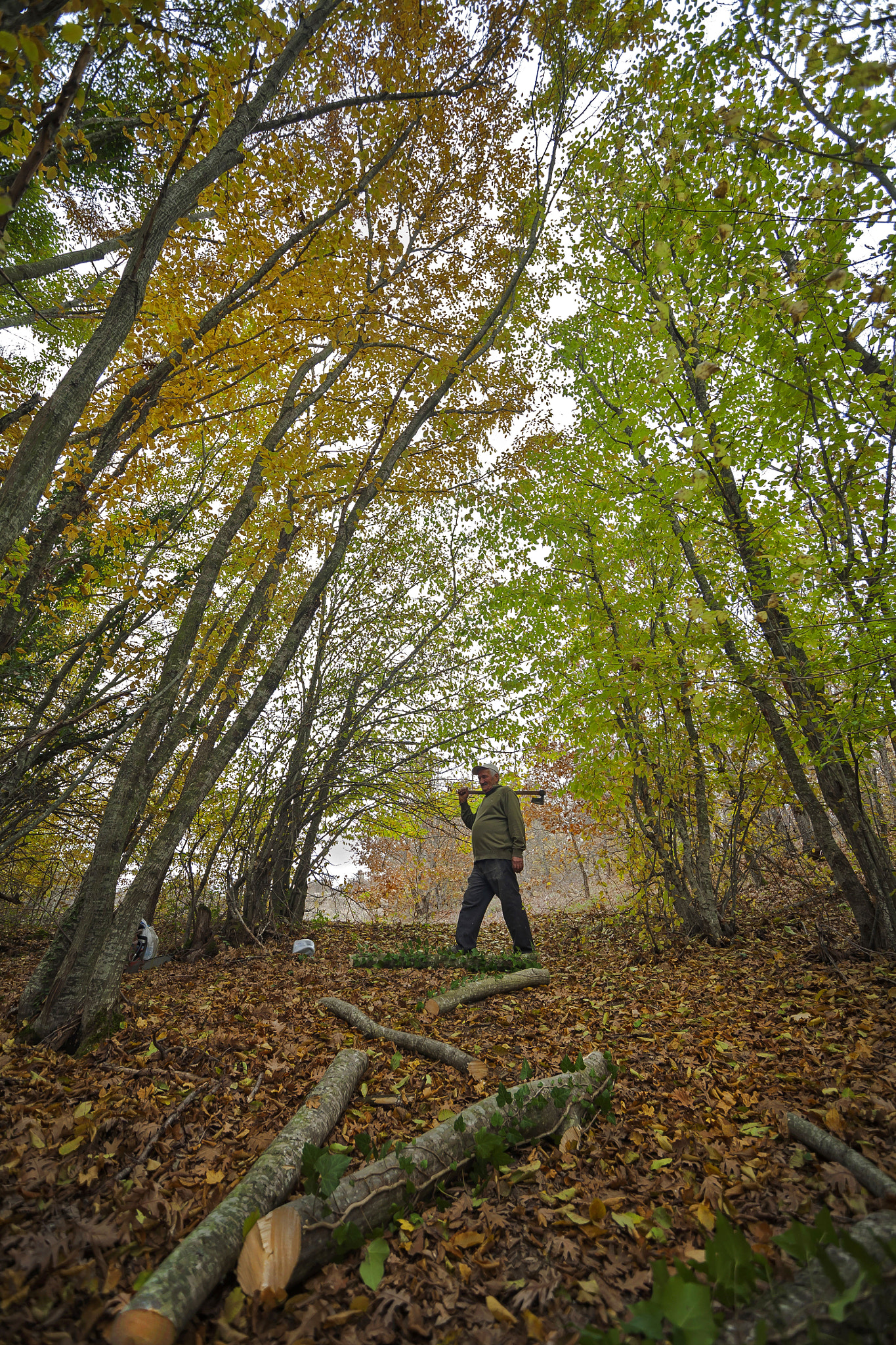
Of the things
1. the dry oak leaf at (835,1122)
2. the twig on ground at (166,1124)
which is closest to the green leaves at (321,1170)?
the twig on ground at (166,1124)

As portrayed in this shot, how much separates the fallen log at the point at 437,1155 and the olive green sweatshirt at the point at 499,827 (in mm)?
3150

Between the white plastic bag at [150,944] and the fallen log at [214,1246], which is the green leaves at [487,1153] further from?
the white plastic bag at [150,944]

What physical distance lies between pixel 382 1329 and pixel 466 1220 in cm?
51

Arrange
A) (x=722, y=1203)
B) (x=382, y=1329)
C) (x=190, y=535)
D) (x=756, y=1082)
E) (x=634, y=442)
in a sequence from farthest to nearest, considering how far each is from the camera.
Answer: (x=190, y=535) → (x=634, y=442) → (x=756, y=1082) → (x=722, y=1203) → (x=382, y=1329)

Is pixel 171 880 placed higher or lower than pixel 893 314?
lower

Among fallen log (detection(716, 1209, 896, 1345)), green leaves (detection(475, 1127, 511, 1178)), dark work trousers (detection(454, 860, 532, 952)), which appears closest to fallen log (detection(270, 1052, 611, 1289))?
green leaves (detection(475, 1127, 511, 1178))

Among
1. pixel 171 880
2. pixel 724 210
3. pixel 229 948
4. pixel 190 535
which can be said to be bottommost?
pixel 229 948

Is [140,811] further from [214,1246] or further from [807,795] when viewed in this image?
[807,795]

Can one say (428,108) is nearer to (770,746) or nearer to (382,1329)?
(770,746)

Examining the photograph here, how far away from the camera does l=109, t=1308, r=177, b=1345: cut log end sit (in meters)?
1.43

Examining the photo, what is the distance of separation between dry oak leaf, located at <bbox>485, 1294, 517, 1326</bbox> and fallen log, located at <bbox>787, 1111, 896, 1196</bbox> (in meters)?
1.31

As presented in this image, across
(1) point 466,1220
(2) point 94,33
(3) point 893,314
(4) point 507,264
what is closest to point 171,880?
(1) point 466,1220

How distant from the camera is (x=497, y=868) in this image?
241 inches

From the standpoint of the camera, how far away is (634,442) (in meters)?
4.03
